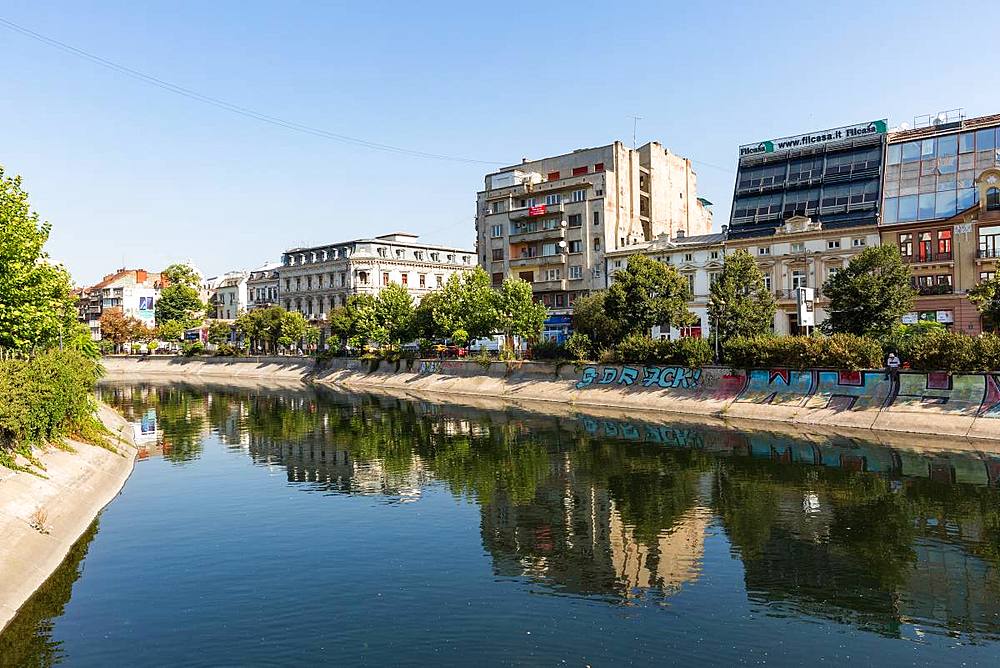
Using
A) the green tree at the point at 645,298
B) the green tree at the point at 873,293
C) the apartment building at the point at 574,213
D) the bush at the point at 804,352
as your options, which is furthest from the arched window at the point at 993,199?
the apartment building at the point at 574,213

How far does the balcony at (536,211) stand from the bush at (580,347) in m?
34.7

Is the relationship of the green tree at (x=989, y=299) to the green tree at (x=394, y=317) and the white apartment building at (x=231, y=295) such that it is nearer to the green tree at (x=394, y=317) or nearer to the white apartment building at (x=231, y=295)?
the green tree at (x=394, y=317)

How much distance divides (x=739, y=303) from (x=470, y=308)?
3750 centimetres

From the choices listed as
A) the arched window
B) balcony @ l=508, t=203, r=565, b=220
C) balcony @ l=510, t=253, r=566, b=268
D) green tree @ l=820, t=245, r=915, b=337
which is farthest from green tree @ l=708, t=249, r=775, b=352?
balcony @ l=508, t=203, r=565, b=220

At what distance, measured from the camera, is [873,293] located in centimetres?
6800

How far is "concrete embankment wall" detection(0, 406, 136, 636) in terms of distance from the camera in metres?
25.8

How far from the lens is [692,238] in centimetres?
10469

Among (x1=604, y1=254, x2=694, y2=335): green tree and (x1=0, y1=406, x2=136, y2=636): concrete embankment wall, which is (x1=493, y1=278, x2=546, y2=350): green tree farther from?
(x1=0, y1=406, x2=136, y2=636): concrete embankment wall

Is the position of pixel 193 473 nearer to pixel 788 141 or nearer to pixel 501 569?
pixel 501 569

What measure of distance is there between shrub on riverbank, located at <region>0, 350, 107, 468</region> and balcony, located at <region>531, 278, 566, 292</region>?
243 feet

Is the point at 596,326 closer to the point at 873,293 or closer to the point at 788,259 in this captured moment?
the point at 788,259

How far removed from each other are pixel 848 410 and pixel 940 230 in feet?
103

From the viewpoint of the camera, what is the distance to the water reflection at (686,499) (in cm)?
2569

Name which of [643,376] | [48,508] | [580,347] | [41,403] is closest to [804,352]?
[643,376]
